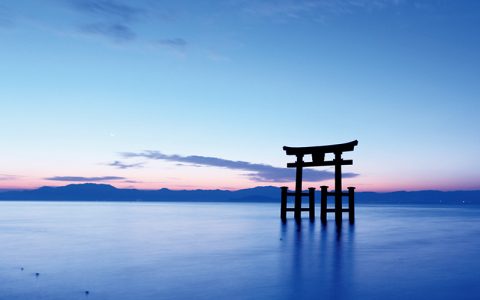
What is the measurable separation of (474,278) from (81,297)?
843cm

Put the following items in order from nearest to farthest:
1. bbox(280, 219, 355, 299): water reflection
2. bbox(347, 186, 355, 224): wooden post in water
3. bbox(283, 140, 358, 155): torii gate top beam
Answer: bbox(280, 219, 355, 299): water reflection → bbox(283, 140, 358, 155): torii gate top beam → bbox(347, 186, 355, 224): wooden post in water

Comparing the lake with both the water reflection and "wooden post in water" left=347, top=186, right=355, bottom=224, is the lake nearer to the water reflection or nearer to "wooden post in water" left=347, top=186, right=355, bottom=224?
the water reflection

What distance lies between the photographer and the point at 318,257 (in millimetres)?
12641

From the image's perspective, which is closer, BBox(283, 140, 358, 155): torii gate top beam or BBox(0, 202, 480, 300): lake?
BBox(0, 202, 480, 300): lake

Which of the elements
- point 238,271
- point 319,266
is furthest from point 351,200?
point 238,271

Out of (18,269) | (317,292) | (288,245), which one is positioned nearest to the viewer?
(317,292)

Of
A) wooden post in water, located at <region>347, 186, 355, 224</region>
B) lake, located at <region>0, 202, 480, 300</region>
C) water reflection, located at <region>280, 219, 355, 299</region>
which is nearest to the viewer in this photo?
lake, located at <region>0, 202, 480, 300</region>

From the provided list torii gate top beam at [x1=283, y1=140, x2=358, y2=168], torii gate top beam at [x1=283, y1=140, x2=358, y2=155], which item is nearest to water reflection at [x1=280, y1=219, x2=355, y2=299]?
torii gate top beam at [x1=283, y1=140, x2=358, y2=168]

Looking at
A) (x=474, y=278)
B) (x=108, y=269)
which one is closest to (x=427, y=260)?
(x=474, y=278)

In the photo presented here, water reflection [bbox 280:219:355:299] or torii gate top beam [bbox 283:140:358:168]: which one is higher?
torii gate top beam [bbox 283:140:358:168]

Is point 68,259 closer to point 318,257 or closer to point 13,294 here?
point 13,294

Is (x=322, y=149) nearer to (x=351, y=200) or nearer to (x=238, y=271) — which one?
(x=351, y=200)

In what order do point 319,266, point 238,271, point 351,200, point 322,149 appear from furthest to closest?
1. point 351,200
2. point 322,149
3. point 319,266
4. point 238,271

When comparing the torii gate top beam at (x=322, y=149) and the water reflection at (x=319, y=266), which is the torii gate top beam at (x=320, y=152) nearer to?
the torii gate top beam at (x=322, y=149)
